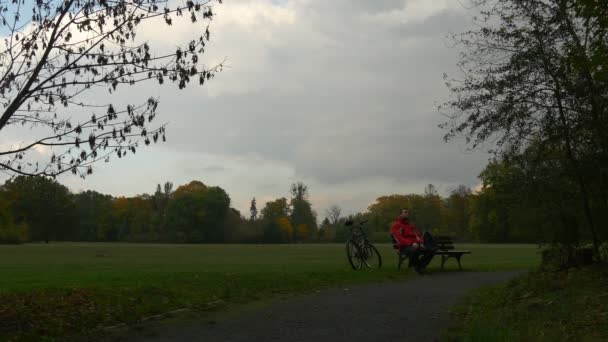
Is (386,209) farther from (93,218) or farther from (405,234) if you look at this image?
(405,234)

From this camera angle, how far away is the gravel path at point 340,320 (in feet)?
27.6

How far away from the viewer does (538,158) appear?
1245 cm

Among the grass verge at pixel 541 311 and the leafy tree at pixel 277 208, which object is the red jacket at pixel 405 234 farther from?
the leafy tree at pixel 277 208

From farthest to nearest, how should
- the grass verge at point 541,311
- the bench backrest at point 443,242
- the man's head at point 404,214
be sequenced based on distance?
the bench backrest at point 443,242 → the man's head at point 404,214 → the grass verge at point 541,311

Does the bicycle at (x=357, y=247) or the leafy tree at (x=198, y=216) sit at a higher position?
the leafy tree at (x=198, y=216)

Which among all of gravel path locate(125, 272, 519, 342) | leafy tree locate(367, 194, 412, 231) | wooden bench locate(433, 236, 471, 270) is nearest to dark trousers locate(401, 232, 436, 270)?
wooden bench locate(433, 236, 471, 270)

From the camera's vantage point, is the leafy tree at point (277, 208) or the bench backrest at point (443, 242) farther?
the leafy tree at point (277, 208)

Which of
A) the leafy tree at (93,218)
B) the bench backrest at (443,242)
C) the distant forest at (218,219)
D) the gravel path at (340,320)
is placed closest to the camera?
the gravel path at (340,320)

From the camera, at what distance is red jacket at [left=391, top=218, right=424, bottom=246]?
1833 cm

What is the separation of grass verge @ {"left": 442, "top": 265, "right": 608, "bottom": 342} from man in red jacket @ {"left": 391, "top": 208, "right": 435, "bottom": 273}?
4923mm

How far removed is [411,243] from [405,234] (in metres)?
0.33

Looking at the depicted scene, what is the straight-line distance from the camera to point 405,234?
18422 mm

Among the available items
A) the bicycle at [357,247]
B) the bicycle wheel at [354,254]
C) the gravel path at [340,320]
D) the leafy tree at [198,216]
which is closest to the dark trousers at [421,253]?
the bicycle at [357,247]

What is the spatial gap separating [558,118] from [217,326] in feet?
24.8
